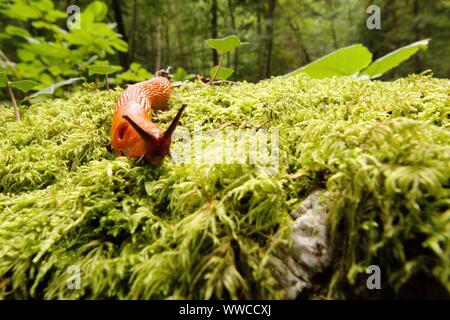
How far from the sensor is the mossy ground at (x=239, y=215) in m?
0.82

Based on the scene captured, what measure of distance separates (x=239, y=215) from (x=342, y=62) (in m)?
2.44

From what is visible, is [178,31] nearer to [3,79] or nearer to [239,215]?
[3,79]

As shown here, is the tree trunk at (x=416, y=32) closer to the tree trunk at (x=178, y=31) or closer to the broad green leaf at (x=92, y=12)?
the broad green leaf at (x=92, y=12)

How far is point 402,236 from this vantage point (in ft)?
2.65

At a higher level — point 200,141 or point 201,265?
point 200,141

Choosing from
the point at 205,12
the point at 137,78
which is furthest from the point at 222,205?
the point at 205,12

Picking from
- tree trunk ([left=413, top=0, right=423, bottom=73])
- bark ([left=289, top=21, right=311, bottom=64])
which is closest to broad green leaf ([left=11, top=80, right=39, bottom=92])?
tree trunk ([left=413, top=0, right=423, bottom=73])

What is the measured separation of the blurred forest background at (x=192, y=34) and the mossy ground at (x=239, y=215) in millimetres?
2229

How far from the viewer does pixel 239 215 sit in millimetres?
996

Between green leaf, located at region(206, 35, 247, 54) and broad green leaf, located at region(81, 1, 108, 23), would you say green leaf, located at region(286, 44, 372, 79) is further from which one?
broad green leaf, located at region(81, 1, 108, 23)

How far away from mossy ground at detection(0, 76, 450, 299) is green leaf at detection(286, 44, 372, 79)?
1.32 meters
